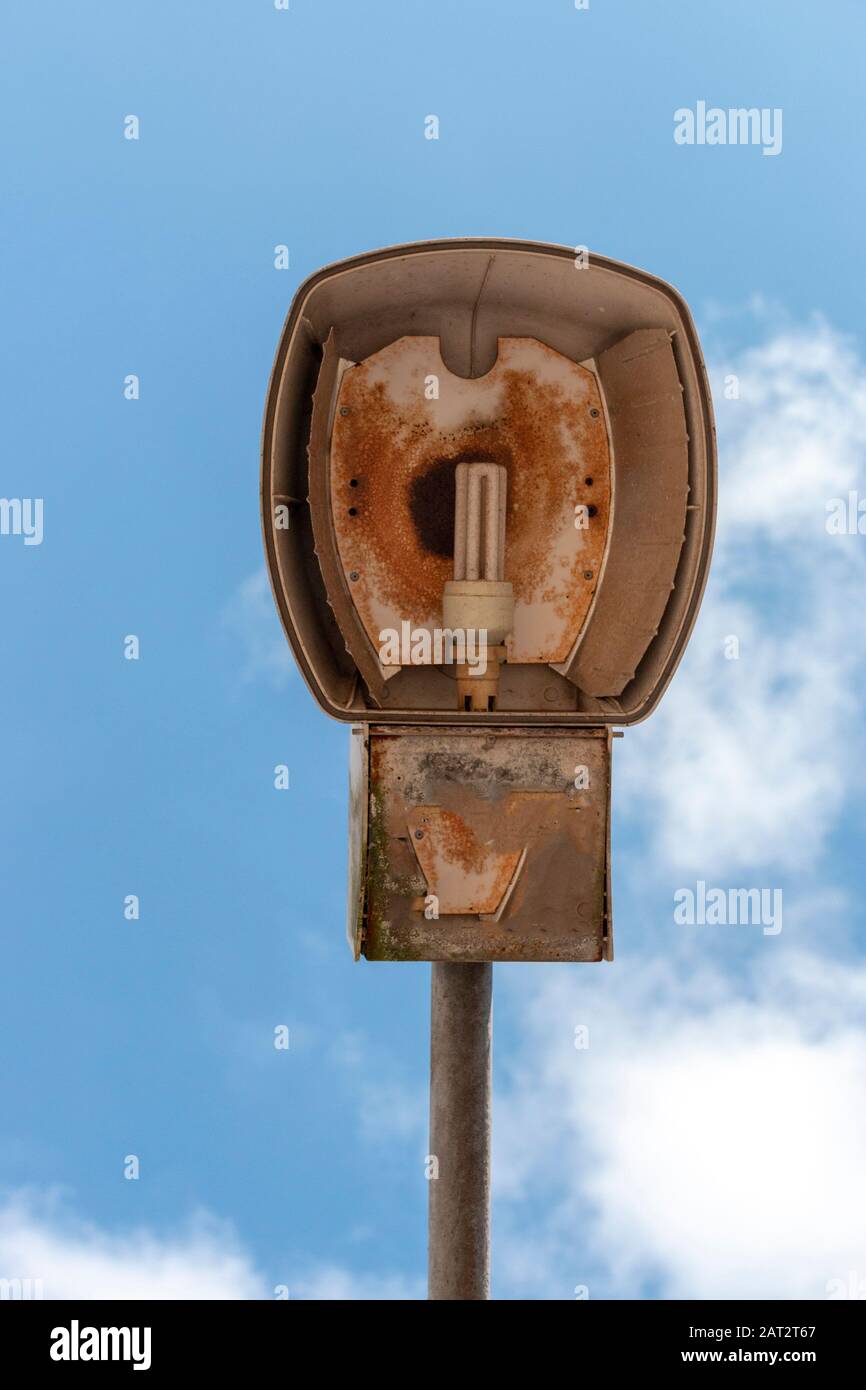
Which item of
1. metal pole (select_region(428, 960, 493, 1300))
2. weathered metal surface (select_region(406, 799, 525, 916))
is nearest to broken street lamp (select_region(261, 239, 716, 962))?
weathered metal surface (select_region(406, 799, 525, 916))

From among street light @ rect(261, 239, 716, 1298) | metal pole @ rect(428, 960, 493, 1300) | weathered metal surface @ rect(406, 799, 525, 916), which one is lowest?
metal pole @ rect(428, 960, 493, 1300)

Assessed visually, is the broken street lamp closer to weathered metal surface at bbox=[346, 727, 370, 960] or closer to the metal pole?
weathered metal surface at bbox=[346, 727, 370, 960]

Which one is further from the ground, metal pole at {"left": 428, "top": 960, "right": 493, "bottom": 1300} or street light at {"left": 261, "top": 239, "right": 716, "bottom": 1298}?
street light at {"left": 261, "top": 239, "right": 716, "bottom": 1298}

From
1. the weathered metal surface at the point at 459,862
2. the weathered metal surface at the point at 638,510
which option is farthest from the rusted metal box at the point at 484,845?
the weathered metal surface at the point at 638,510

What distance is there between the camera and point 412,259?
276cm

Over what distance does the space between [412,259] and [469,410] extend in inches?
16.4

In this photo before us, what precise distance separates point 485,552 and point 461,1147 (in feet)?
Answer: 4.94

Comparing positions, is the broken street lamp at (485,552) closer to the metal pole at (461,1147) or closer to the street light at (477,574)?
the street light at (477,574)

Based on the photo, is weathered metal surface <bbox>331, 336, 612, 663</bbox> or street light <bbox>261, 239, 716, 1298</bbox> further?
weathered metal surface <bbox>331, 336, 612, 663</bbox>

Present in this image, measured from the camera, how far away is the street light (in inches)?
111

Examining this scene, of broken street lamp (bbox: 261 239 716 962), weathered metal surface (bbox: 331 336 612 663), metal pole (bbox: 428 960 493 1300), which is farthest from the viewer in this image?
metal pole (bbox: 428 960 493 1300)

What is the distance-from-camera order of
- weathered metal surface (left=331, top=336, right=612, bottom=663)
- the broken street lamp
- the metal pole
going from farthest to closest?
1. the metal pole
2. weathered metal surface (left=331, top=336, right=612, bottom=663)
3. the broken street lamp

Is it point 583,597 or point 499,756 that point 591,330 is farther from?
point 499,756

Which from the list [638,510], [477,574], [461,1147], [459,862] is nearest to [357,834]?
[459,862]
